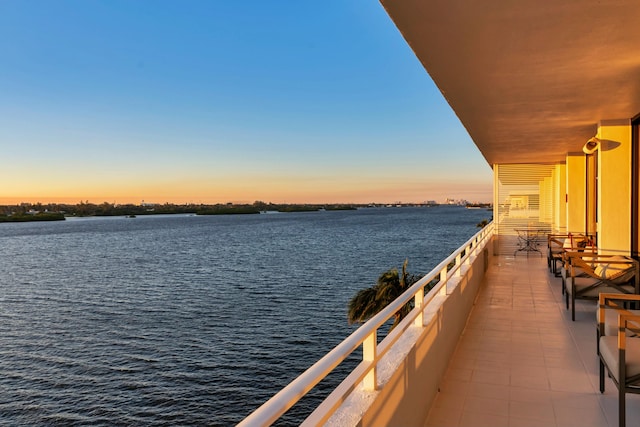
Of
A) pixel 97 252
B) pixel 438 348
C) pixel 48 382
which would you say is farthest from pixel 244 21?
pixel 97 252

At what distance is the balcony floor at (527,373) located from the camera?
115 inches

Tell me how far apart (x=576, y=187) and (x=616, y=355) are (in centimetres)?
956

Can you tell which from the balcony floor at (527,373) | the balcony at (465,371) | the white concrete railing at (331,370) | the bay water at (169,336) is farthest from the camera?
the bay water at (169,336)

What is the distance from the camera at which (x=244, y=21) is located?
65.4 feet

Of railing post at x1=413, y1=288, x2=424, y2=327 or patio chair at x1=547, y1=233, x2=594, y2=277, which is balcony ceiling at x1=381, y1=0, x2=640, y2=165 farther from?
patio chair at x1=547, y1=233, x2=594, y2=277

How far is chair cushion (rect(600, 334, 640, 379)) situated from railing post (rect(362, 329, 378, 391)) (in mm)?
1773

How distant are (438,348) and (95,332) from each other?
933 inches

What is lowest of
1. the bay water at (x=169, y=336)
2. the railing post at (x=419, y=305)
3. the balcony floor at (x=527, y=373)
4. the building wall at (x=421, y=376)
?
the bay water at (x=169, y=336)

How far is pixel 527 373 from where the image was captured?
3693mm

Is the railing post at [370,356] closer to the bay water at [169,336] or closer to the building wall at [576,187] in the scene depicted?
the building wall at [576,187]

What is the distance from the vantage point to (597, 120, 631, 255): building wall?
20.9 feet

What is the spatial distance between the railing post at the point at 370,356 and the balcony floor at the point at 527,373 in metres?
1.29

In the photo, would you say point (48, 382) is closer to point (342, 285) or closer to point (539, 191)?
point (342, 285)

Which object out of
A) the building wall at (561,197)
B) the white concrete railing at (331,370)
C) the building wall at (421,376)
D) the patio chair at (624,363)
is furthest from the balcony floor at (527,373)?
the building wall at (561,197)
